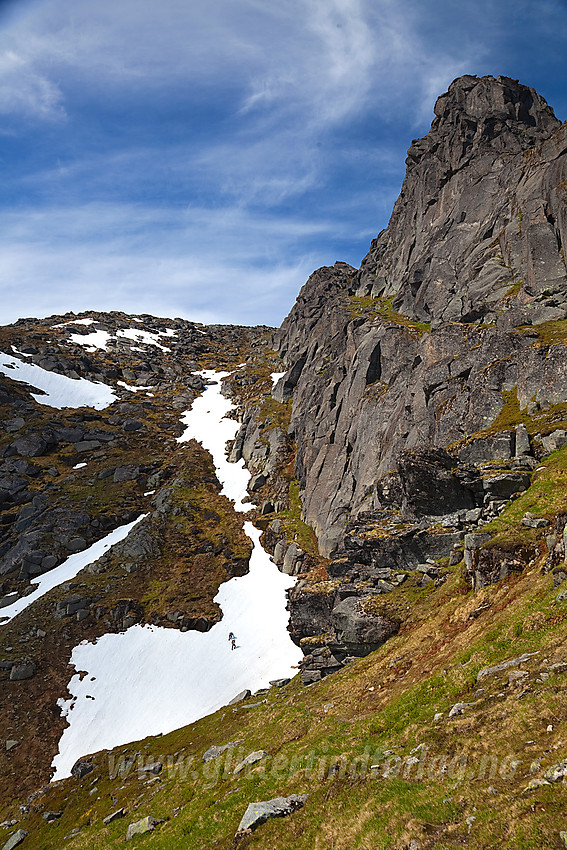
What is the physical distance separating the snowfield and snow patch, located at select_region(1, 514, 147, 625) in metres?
73.7

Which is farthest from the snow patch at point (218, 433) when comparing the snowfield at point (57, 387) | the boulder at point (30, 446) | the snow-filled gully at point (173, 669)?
the boulder at point (30, 446)

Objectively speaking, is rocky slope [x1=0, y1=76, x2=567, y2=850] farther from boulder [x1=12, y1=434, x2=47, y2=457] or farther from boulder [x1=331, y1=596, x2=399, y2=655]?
boulder [x1=12, y1=434, x2=47, y2=457]

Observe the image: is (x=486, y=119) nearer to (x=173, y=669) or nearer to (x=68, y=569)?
(x=173, y=669)

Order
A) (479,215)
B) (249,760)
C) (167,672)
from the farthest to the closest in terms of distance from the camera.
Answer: (479,215) → (167,672) → (249,760)

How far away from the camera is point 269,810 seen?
13.6 meters

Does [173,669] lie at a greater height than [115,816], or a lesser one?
lesser

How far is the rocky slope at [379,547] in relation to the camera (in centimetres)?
1236

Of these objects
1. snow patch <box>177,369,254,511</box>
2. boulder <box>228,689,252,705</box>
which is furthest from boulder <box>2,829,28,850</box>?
snow patch <box>177,369,254,511</box>

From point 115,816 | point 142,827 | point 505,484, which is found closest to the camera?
point 142,827

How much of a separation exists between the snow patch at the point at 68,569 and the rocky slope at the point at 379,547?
2.20 metres

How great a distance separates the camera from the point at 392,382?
2734 inches

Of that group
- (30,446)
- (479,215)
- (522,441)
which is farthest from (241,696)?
(479,215)

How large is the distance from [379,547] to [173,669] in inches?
1480

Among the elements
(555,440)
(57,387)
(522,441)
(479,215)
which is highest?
(57,387)
